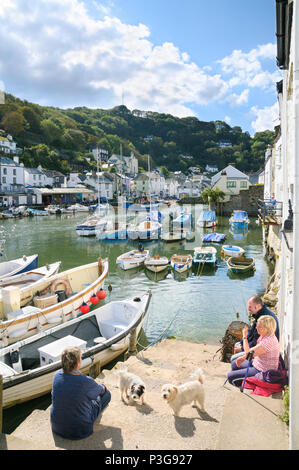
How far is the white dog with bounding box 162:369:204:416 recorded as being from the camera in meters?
4.68

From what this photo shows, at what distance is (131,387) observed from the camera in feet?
17.8

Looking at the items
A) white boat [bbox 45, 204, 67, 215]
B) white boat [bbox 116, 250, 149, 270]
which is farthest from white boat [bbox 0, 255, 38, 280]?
white boat [bbox 45, 204, 67, 215]

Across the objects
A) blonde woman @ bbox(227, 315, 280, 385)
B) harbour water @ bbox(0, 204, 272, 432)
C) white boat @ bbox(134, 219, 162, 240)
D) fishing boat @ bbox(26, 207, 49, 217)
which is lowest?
harbour water @ bbox(0, 204, 272, 432)

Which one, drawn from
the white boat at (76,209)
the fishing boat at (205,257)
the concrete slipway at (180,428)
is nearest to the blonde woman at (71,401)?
the concrete slipway at (180,428)

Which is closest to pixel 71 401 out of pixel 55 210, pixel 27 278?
pixel 27 278

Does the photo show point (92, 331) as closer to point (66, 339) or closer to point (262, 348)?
point (66, 339)

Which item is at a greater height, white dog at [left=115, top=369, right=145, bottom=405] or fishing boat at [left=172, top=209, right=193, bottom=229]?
fishing boat at [left=172, top=209, right=193, bottom=229]

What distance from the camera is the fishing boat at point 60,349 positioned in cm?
725

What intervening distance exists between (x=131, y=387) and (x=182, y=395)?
109cm

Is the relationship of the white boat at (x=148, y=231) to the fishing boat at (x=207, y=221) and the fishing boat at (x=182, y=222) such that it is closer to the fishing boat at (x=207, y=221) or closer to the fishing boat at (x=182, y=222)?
the fishing boat at (x=182, y=222)

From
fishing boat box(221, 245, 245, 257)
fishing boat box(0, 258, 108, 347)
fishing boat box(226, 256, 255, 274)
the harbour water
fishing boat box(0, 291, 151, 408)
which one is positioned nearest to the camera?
fishing boat box(0, 291, 151, 408)

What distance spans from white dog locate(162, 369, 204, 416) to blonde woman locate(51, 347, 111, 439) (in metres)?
1.21

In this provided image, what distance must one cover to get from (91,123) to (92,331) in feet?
661

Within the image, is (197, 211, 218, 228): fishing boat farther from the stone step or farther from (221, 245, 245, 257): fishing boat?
the stone step
